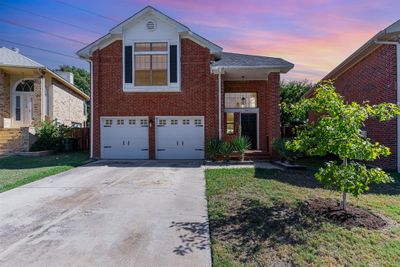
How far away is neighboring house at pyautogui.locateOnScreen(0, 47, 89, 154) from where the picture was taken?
16641mm

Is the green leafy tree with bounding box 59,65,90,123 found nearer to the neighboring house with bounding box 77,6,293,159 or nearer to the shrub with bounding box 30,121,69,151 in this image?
the shrub with bounding box 30,121,69,151

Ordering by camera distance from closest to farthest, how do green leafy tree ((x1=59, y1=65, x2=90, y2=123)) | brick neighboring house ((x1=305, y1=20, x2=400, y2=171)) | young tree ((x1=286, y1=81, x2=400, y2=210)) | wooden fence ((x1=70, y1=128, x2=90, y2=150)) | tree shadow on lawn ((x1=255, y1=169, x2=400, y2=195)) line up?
young tree ((x1=286, y1=81, x2=400, y2=210)) → tree shadow on lawn ((x1=255, y1=169, x2=400, y2=195)) → brick neighboring house ((x1=305, y1=20, x2=400, y2=171)) → wooden fence ((x1=70, y1=128, x2=90, y2=150)) → green leafy tree ((x1=59, y1=65, x2=90, y2=123))

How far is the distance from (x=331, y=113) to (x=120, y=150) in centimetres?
1104

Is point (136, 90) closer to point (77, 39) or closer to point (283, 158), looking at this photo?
point (283, 158)

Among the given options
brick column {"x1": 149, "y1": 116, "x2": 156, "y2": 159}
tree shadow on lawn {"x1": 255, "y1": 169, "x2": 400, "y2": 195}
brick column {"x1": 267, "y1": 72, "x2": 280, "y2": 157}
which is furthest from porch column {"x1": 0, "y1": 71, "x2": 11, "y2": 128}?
tree shadow on lawn {"x1": 255, "y1": 169, "x2": 400, "y2": 195}

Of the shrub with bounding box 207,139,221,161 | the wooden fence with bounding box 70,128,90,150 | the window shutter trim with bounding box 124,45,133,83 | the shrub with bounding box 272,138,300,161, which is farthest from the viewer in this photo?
the wooden fence with bounding box 70,128,90,150

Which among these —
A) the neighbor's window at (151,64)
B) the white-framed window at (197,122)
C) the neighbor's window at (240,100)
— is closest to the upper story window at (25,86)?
the neighbor's window at (151,64)

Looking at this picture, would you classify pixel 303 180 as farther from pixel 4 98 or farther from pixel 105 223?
pixel 4 98

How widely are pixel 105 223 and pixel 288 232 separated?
10.2ft

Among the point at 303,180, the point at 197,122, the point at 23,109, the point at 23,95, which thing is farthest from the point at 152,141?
the point at 23,95

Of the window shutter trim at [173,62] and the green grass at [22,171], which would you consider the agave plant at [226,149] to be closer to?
the window shutter trim at [173,62]

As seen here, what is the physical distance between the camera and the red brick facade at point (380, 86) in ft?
32.0

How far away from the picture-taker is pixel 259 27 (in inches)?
451

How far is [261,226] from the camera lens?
4625 mm
